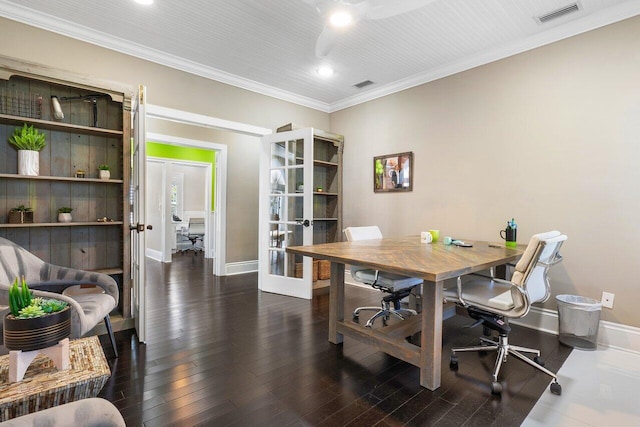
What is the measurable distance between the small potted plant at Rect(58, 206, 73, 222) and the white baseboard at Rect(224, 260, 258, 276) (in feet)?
8.05

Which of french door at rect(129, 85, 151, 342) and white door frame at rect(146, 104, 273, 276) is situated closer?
french door at rect(129, 85, 151, 342)

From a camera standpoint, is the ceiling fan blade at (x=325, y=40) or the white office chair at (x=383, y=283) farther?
the white office chair at (x=383, y=283)

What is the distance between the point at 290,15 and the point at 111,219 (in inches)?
101

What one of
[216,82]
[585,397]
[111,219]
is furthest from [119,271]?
[585,397]

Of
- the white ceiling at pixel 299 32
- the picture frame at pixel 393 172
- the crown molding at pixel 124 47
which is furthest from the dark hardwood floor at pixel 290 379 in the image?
the crown molding at pixel 124 47

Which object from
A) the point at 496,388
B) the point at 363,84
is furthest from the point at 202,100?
the point at 496,388

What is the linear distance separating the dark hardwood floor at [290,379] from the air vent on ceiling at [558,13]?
285 centimetres

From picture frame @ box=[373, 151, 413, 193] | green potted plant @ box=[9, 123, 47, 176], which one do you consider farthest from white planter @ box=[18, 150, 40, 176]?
picture frame @ box=[373, 151, 413, 193]

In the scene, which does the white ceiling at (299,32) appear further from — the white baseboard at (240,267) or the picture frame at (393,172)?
the white baseboard at (240,267)

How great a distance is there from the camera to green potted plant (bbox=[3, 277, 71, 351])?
125 centimetres

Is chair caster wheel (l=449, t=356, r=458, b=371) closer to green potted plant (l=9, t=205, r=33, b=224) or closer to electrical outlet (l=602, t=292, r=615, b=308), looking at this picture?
electrical outlet (l=602, t=292, r=615, b=308)

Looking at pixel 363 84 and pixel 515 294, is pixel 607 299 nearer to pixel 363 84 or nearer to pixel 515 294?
pixel 515 294

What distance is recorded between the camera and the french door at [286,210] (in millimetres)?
4008

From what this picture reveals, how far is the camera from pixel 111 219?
3.04 meters
